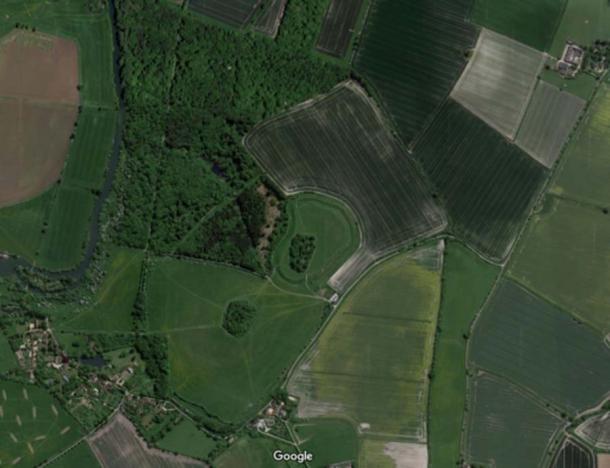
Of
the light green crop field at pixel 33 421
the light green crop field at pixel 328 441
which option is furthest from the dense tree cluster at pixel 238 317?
the light green crop field at pixel 33 421

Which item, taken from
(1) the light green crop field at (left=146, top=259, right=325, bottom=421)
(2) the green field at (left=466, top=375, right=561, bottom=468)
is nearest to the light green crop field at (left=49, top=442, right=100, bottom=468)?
(1) the light green crop field at (left=146, top=259, right=325, bottom=421)

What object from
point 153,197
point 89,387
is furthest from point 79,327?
point 153,197

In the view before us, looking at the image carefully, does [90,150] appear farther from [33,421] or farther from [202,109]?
[33,421]

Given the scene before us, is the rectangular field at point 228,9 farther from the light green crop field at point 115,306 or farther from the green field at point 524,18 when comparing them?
the light green crop field at point 115,306

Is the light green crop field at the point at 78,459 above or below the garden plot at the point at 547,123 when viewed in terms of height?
below

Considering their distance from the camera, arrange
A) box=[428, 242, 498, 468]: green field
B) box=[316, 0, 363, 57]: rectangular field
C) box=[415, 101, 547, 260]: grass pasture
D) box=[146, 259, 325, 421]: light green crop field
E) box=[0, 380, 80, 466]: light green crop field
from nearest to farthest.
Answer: box=[0, 380, 80, 466]: light green crop field, box=[146, 259, 325, 421]: light green crop field, box=[316, 0, 363, 57]: rectangular field, box=[415, 101, 547, 260]: grass pasture, box=[428, 242, 498, 468]: green field

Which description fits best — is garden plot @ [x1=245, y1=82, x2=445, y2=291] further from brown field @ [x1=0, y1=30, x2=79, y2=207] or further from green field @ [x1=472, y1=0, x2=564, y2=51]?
brown field @ [x1=0, y1=30, x2=79, y2=207]

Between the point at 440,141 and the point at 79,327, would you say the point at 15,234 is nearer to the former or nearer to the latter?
the point at 79,327
